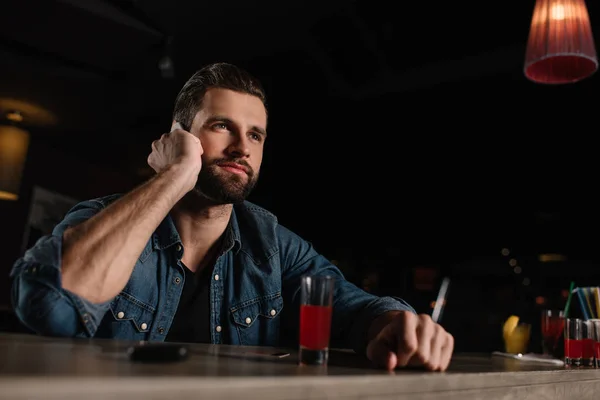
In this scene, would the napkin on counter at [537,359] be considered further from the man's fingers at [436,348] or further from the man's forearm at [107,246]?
the man's forearm at [107,246]

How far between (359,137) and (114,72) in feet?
8.34

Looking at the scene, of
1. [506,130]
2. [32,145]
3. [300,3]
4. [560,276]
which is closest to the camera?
[300,3]

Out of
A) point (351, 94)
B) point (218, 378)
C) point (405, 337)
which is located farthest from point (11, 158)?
point (218, 378)

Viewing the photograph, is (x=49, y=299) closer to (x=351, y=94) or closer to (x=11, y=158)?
(x=11, y=158)

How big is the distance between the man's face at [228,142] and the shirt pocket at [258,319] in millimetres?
340

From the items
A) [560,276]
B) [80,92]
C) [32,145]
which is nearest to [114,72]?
[80,92]

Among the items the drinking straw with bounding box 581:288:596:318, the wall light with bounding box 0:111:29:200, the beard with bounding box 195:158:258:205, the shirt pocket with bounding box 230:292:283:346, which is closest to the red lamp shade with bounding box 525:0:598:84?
the drinking straw with bounding box 581:288:596:318

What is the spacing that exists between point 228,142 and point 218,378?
1222 mm

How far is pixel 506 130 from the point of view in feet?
15.6

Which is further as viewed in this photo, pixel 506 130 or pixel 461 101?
pixel 506 130

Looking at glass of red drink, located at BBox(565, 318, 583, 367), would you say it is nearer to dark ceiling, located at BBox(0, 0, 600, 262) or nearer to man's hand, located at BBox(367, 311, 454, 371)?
man's hand, located at BBox(367, 311, 454, 371)

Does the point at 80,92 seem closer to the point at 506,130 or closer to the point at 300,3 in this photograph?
the point at 300,3

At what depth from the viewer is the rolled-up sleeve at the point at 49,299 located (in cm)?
106

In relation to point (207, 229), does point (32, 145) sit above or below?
above
